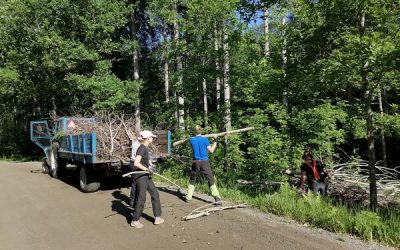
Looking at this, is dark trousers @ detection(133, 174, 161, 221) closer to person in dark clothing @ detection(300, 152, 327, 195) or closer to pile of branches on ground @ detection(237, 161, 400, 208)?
pile of branches on ground @ detection(237, 161, 400, 208)

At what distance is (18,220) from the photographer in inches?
342

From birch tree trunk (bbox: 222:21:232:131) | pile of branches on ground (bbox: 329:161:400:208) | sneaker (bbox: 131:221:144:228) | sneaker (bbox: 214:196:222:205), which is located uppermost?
birch tree trunk (bbox: 222:21:232:131)

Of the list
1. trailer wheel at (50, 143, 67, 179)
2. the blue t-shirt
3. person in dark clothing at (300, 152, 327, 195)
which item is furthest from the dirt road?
trailer wheel at (50, 143, 67, 179)

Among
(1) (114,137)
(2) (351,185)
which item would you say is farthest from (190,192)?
(2) (351,185)

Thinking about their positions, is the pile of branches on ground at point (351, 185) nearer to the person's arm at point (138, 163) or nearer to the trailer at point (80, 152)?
the trailer at point (80, 152)

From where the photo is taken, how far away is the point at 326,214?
23.3 feet

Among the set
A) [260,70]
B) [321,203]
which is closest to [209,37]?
[260,70]

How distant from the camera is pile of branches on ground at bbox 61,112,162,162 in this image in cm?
1104

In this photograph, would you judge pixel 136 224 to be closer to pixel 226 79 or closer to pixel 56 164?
pixel 56 164

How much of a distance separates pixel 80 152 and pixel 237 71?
6531 mm

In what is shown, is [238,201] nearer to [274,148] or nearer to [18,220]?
[274,148]

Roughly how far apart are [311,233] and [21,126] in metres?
32.7

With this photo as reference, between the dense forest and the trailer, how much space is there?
91.3 inches

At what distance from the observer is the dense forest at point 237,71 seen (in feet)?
25.8
